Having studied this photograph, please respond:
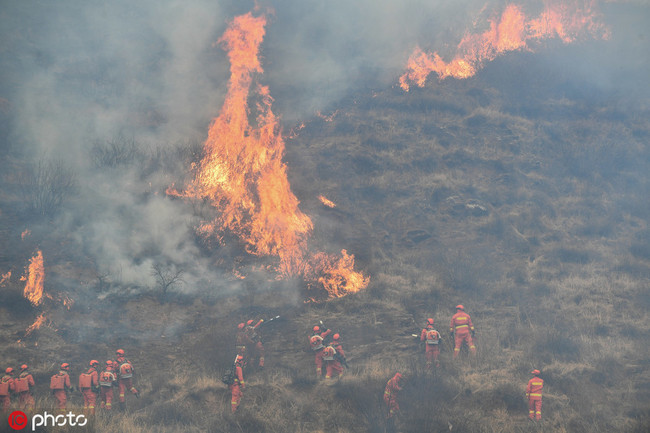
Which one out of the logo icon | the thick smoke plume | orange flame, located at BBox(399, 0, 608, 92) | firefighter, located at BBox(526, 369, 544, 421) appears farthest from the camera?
orange flame, located at BBox(399, 0, 608, 92)

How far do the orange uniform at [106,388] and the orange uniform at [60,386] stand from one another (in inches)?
34.7

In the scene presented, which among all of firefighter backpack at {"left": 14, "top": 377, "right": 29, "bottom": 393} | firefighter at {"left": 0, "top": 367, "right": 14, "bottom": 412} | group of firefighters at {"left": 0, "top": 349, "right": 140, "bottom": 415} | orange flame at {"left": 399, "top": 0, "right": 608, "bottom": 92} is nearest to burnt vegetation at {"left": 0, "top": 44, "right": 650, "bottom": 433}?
group of firefighters at {"left": 0, "top": 349, "right": 140, "bottom": 415}

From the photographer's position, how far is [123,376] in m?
13.6

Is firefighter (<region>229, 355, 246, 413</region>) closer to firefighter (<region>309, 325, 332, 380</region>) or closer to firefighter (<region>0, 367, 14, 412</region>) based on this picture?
firefighter (<region>309, 325, 332, 380</region>)

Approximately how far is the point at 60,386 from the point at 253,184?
1045 cm

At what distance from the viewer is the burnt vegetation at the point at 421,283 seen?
1303cm

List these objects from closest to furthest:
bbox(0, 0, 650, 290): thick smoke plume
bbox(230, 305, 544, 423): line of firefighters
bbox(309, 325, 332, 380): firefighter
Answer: bbox(230, 305, 544, 423): line of firefighters < bbox(309, 325, 332, 380): firefighter < bbox(0, 0, 650, 290): thick smoke plume

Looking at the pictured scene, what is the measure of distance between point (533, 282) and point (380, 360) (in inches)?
295

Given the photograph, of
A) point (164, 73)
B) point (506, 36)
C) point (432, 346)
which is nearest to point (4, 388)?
point (432, 346)

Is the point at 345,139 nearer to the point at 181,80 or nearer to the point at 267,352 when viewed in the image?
the point at 181,80

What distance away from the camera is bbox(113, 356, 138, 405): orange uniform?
1355 cm

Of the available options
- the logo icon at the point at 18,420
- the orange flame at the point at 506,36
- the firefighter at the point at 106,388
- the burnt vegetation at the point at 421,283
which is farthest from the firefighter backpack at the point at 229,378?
the orange flame at the point at 506,36

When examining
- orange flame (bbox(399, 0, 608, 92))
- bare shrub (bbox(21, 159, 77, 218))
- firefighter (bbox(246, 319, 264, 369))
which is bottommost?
firefighter (bbox(246, 319, 264, 369))

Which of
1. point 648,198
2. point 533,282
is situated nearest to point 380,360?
point 533,282
